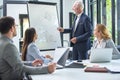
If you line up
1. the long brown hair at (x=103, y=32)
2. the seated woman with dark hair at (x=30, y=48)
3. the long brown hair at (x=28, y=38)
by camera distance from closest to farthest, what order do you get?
the seated woman with dark hair at (x=30, y=48) < the long brown hair at (x=28, y=38) < the long brown hair at (x=103, y=32)

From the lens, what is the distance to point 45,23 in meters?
5.34

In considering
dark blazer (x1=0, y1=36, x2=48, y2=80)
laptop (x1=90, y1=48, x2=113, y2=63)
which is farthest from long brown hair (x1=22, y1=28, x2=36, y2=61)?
dark blazer (x1=0, y1=36, x2=48, y2=80)

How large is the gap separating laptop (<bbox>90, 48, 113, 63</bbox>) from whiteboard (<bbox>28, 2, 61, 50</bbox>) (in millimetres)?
1795

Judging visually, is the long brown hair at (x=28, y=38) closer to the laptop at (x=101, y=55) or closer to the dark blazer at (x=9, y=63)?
the laptop at (x=101, y=55)

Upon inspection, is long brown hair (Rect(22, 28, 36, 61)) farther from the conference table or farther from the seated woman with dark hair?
the conference table

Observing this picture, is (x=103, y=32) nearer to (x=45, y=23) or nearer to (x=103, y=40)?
(x=103, y=40)

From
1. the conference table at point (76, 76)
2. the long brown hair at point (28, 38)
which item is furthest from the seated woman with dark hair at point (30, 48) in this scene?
the conference table at point (76, 76)

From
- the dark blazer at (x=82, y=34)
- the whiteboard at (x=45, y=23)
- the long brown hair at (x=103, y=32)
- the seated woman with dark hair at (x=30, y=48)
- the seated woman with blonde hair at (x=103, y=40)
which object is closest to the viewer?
the seated woman with dark hair at (x=30, y=48)

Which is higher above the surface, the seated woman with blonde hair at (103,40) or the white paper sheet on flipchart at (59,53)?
the seated woman with blonde hair at (103,40)

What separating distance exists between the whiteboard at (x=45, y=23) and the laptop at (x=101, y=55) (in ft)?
5.89

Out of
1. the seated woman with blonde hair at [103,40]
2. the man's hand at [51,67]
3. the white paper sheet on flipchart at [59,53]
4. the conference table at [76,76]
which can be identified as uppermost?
the seated woman with blonde hair at [103,40]

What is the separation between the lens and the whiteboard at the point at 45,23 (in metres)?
5.18

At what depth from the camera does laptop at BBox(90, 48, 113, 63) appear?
3.54 meters

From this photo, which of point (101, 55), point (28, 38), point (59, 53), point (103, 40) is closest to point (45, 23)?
point (28, 38)
